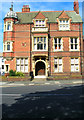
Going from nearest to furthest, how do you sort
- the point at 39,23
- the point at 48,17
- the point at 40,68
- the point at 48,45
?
the point at 48,45 → the point at 39,23 → the point at 40,68 → the point at 48,17

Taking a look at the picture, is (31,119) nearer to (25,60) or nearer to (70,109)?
(70,109)

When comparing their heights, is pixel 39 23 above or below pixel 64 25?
above

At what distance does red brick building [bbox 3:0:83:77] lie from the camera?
2289 centimetres

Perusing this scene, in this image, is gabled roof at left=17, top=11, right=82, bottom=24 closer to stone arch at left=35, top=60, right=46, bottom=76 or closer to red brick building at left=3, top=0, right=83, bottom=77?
red brick building at left=3, top=0, right=83, bottom=77

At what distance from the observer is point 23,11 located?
91.4ft

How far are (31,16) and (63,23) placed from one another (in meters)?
6.85

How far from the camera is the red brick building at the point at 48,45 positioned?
2289 cm

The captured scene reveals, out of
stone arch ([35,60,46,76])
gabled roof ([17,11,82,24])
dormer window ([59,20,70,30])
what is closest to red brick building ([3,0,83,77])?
dormer window ([59,20,70,30])

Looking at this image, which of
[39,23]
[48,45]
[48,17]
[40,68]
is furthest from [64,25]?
[40,68]

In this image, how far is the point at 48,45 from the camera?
2322cm

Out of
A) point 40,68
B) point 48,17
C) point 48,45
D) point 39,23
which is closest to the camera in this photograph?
point 48,45

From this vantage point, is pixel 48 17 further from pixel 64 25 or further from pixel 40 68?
pixel 40 68

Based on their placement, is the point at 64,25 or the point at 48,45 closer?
the point at 48,45

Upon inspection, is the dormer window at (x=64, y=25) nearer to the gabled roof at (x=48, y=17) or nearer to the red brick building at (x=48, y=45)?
the red brick building at (x=48, y=45)
